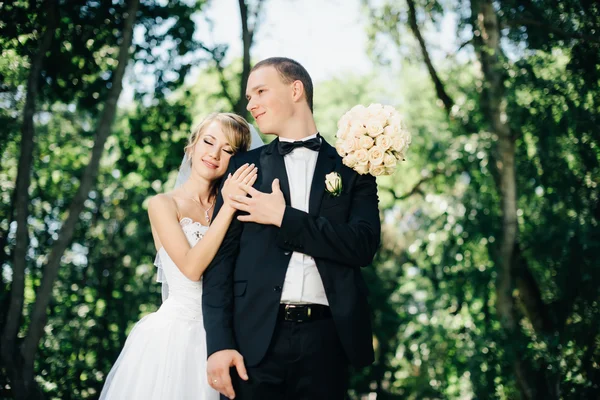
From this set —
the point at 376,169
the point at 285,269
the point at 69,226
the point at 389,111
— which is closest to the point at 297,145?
the point at 376,169

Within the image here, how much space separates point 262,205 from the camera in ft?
8.16

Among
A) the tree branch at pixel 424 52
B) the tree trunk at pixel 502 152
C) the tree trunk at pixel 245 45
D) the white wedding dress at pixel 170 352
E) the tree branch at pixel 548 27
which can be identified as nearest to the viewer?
the white wedding dress at pixel 170 352

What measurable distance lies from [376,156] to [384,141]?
104mm

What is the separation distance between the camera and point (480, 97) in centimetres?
691

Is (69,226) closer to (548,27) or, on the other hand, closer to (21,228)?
(21,228)

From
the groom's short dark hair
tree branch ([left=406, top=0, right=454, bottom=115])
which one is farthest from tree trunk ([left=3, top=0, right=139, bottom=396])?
tree branch ([left=406, top=0, right=454, bottom=115])

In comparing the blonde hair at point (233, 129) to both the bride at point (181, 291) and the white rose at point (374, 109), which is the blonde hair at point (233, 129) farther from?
the white rose at point (374, 109)

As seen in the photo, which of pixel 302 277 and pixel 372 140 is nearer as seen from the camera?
pixel 302 277

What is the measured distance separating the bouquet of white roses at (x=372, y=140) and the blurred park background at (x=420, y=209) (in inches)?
118

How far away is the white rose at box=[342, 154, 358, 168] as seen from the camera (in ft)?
8.72

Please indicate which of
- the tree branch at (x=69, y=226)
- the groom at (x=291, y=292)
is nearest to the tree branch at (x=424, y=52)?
the tree branch at (x=69, y=226)

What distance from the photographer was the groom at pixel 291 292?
240 centimetres

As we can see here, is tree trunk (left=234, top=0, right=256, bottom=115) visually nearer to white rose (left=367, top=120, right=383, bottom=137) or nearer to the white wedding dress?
the white wedding dress

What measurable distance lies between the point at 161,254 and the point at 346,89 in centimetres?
1895
